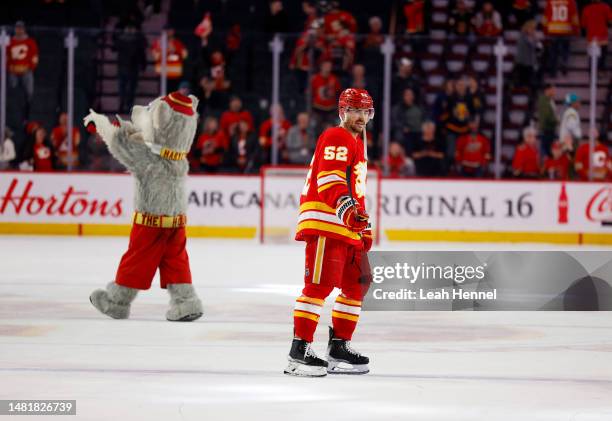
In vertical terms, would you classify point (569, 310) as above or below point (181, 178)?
below

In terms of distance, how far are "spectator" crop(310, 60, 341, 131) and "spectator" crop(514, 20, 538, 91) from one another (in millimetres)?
2412

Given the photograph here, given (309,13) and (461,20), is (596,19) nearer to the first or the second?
(461,20)

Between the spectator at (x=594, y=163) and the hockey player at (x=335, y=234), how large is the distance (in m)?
9.70

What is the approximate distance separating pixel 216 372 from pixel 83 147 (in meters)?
9.61

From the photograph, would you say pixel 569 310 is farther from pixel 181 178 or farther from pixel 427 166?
pixel 427 166

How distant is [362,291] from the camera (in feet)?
21.0

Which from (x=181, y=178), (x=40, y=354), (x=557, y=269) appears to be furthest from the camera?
(x=557, y=269)

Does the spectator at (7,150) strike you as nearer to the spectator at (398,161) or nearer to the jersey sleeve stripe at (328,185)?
the spectator at (398,161)

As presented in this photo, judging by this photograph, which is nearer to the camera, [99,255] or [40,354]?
[40,354]

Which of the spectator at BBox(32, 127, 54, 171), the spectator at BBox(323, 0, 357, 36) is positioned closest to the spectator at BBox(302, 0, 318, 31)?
the spectator at BBox(323, 0, 357, 36)

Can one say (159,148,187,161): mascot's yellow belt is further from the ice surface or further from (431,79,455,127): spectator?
(431,79,455,127): spectator

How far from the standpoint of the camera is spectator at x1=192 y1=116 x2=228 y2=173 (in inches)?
615

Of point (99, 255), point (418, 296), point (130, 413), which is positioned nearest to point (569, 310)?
point (418, 296)

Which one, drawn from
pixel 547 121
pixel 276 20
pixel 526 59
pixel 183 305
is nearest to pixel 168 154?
pixel 183 305
